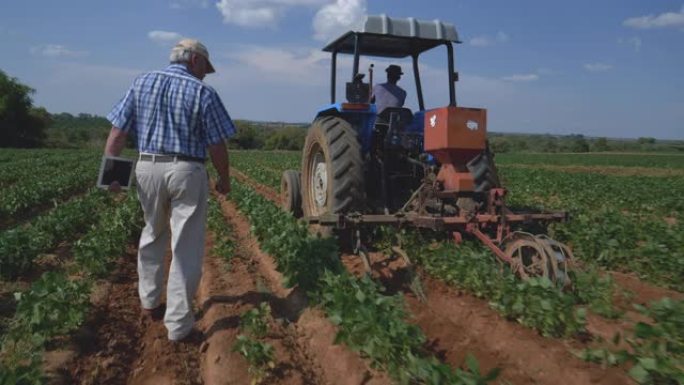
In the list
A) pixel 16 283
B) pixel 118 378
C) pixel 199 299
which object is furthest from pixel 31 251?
pixel 118 378

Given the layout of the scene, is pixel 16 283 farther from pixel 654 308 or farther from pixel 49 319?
pixel 654 308

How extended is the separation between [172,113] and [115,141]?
0.46m

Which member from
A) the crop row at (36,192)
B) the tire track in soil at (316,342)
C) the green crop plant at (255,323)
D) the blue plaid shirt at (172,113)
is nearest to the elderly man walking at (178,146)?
the blue plaid shirt at (172,113)

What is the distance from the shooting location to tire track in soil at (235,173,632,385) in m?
2.88

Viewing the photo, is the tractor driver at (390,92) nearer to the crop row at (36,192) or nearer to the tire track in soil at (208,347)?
the tire track in soil at (208,347)

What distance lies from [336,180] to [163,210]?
1.88 metres

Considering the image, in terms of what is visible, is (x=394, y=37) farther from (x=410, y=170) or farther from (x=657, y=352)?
(x=657, y=352)

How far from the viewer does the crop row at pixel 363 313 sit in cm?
262

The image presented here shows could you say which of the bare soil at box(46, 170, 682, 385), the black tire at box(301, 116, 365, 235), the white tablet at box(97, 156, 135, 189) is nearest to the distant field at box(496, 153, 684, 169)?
the black tire at box(301, 116, 365, 235)

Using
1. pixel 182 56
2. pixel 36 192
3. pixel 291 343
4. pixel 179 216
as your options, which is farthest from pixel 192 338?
pixel 36 192

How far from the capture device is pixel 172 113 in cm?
339

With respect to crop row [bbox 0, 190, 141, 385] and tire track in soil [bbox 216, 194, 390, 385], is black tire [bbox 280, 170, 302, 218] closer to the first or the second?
tire track in soil [bbox 216, 194, 390, 385]

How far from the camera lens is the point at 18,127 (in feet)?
162

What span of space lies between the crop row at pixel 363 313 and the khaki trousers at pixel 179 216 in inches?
36.3
